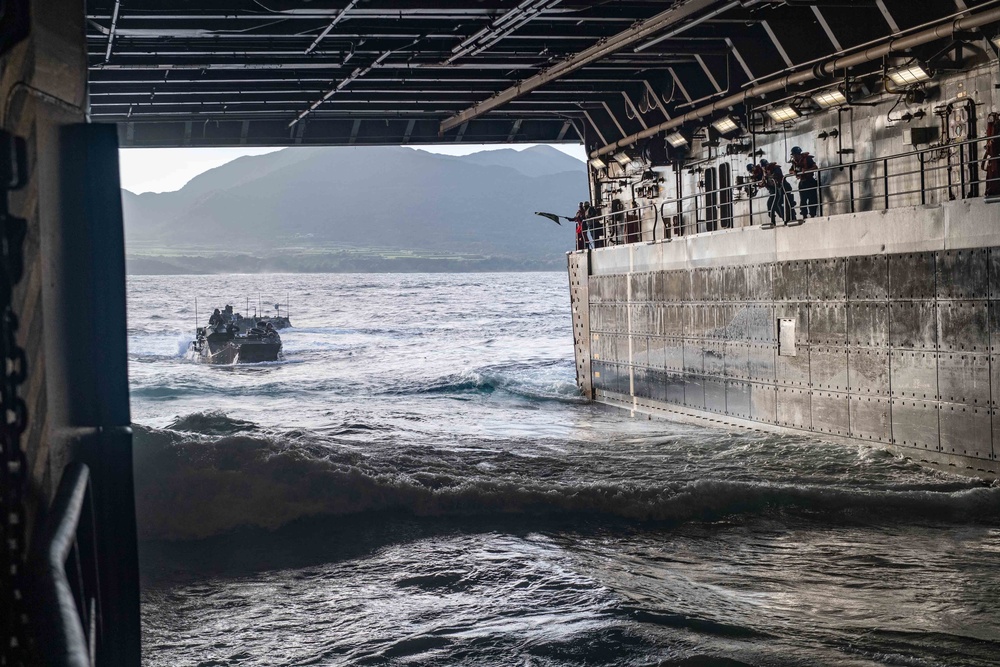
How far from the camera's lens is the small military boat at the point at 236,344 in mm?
52188

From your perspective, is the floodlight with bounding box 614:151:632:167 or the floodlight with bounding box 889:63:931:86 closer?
the floodlight with bounding box 889:63:931:86

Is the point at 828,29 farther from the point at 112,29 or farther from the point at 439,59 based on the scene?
the point at 112,29

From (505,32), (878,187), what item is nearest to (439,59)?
(505,32)

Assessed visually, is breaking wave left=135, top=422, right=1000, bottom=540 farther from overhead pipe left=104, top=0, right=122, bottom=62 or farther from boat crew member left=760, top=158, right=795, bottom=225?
overhead pipe left=104, top=0, right=122, bottom=62

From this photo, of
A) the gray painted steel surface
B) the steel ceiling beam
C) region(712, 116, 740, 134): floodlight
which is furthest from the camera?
region(712, 116, 740, 134): floodlight

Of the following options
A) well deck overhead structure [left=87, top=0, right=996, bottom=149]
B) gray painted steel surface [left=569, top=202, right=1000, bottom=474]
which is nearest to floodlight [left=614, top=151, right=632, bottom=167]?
well deck overhead structure [left=87, top=0, right=996, bottom=149]

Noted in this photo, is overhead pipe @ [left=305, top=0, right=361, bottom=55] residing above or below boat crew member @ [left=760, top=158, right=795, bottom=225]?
above

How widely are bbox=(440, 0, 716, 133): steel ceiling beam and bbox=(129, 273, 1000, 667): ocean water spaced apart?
9015mm

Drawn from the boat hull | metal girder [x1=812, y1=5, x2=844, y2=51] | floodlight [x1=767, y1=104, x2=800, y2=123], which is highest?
metal girder [x1=812, y1=5, x2=844, y2=51]

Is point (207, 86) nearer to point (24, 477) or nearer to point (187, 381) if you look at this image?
point (187, 381)

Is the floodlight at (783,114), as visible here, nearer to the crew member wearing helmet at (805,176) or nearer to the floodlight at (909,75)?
the crew member wearing helmet at (805,176)

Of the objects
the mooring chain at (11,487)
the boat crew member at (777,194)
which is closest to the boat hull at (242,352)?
the boat crew member at (777,194)

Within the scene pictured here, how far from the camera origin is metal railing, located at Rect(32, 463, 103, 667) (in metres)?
2.05

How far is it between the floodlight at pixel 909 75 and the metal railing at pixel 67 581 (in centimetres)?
1629
